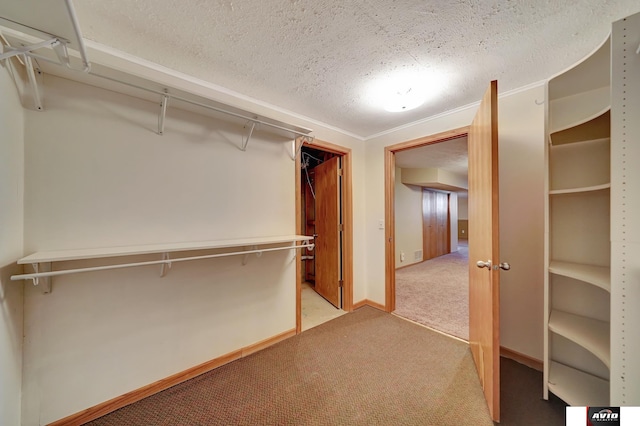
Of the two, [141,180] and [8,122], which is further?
[141,180]

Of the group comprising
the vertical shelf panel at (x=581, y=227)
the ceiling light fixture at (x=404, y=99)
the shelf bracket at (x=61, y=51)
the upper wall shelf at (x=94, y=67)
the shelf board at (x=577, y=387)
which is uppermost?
the ceiling light fixture at (x=404, y=99)

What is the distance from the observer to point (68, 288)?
4.19ft

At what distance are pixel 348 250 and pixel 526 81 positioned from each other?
2.31 meters

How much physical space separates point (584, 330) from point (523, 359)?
0.74 m

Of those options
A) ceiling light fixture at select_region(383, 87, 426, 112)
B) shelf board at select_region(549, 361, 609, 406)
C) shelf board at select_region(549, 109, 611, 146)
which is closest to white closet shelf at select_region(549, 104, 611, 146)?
shelf board at select_region(549, 109, 611, 146)

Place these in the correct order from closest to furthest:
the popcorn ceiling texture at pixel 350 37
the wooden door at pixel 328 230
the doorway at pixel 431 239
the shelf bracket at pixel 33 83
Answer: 1. the shelf bracket at pixel 33 83
2. the popcorn ceiling texture at pixel 350 37
3. the doorway at pixel 431 239
4. the wooden door at pixel 328 230

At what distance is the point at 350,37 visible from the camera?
1328 mm

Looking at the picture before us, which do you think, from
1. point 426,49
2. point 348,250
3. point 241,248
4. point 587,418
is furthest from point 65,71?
point 587,418

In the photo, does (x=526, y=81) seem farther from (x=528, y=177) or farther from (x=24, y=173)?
(x=24, y=173)

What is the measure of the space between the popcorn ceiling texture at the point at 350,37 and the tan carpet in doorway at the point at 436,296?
2.45 m

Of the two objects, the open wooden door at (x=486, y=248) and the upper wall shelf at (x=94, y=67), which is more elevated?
the upper wall shelf at (x=94, y=67)

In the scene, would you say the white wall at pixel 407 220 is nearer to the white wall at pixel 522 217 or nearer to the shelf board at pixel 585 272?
the white wall at pixel 522 217

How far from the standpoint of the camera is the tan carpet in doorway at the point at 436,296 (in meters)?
2.54

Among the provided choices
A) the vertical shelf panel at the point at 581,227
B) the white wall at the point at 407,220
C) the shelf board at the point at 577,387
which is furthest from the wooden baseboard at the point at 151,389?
the white wall at the point at 407,220
